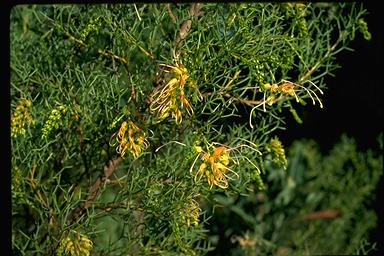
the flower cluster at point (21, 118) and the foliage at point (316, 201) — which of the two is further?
the foliage at point (316, 201)

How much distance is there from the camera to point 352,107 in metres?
2.54

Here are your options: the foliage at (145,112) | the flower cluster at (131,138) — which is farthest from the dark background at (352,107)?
the flower cluster at (131,138)

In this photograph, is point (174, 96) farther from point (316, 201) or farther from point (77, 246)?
point (316, 201)

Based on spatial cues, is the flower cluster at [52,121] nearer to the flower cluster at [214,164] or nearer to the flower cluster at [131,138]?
the flower cluster at [131,138]

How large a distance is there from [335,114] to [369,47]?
0.93 feet

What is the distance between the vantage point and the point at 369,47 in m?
2.38

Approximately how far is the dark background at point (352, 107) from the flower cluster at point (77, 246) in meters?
1.46

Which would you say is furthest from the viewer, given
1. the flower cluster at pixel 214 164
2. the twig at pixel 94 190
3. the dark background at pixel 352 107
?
the dark background at pixel 352 107

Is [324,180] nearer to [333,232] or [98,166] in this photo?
[333,232]

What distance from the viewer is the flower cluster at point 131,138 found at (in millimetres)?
935

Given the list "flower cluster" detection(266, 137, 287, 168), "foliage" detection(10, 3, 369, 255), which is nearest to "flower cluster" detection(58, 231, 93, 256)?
"foliage" detection(10, 3, 369, 255)

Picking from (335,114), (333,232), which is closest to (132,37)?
(333,232)

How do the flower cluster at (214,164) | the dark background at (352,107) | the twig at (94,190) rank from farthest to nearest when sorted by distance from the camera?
1. the dark background at (352,107)
2. the twig at (94,190)
3. the flower cluster at (214,164)

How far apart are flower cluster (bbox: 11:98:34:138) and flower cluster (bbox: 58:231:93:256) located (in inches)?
7.4
